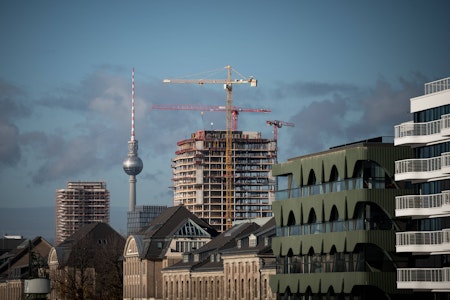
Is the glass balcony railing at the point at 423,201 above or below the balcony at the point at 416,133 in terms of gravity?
below

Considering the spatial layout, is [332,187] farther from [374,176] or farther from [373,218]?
[373,218]

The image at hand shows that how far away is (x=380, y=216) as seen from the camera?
393 ft

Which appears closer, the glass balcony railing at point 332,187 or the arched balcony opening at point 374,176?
the arched balcony opening at point 374,176

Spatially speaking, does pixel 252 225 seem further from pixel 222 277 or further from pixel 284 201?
pixel 284 201

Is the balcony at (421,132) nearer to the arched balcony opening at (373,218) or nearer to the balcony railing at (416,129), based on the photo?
the balcony railing at (416,129)

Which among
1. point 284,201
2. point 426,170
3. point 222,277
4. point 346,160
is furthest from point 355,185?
point 222,277

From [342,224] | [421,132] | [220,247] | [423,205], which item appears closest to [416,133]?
[421,132]

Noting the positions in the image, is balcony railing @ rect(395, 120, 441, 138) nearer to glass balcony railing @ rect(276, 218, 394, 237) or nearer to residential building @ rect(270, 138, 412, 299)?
residential building @ rect(270, 138, 412, 299)

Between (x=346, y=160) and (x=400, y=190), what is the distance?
6897 millimetres

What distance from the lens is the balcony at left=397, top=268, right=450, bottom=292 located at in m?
109

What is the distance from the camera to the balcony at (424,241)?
109069 millimetres

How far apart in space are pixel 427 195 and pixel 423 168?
2450mm

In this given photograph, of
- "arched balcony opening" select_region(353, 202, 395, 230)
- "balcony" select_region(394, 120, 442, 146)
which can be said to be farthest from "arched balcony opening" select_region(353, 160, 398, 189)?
"balcony" select_region(394, 120, 442, 146)

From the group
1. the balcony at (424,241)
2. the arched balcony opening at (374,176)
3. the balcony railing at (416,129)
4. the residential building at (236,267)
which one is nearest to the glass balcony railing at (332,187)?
the arched balcony opening at (374,176)
